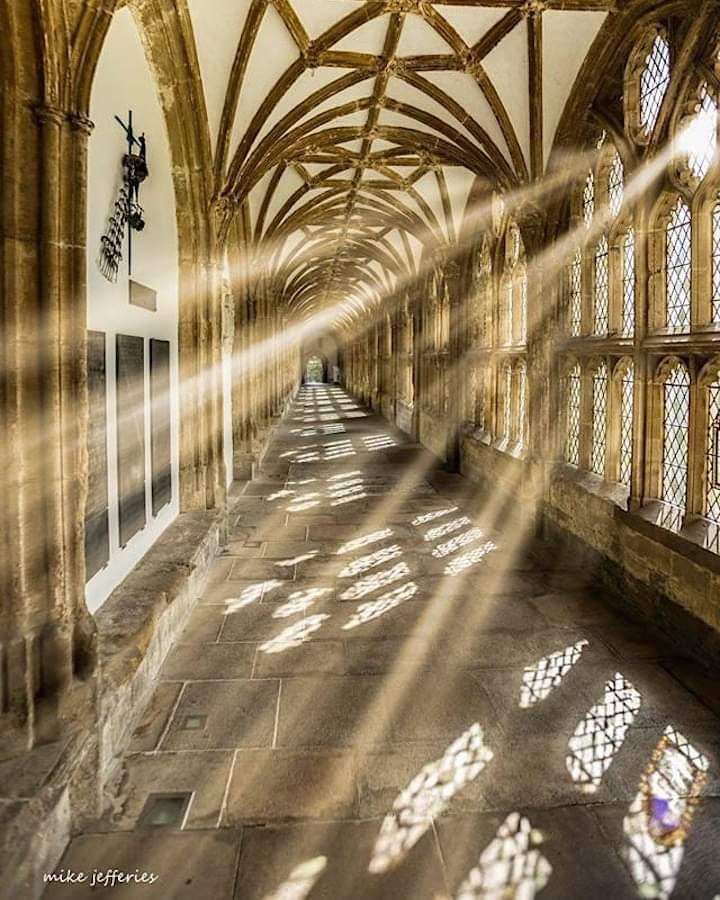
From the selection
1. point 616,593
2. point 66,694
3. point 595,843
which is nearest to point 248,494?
point 616,593

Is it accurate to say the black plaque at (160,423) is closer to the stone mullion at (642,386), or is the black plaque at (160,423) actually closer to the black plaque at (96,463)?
the black plaque at (96,463)

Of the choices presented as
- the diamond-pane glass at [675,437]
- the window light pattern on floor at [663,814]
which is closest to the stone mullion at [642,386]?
the diamond-pane glass at [675,437]

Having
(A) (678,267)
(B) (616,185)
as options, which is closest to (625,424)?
(A) (678,267)

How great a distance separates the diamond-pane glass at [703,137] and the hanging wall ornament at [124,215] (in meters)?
4.25

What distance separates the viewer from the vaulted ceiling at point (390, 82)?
6.77 metres

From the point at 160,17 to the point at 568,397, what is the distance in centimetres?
560

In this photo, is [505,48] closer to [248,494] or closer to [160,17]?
[160,17]

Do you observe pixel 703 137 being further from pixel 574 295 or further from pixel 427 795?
pixel 427 795

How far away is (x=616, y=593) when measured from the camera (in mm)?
6172

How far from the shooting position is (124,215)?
4.86 metres

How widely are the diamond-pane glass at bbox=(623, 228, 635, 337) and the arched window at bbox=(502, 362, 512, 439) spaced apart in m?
3.65

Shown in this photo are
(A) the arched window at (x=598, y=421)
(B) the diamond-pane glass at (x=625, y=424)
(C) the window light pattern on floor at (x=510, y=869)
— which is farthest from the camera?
(A) the arched window at (x=598, y=421)

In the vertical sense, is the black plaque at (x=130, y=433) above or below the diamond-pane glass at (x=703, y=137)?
below

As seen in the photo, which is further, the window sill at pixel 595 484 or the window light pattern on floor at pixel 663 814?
the window sill at pixel 595 484
